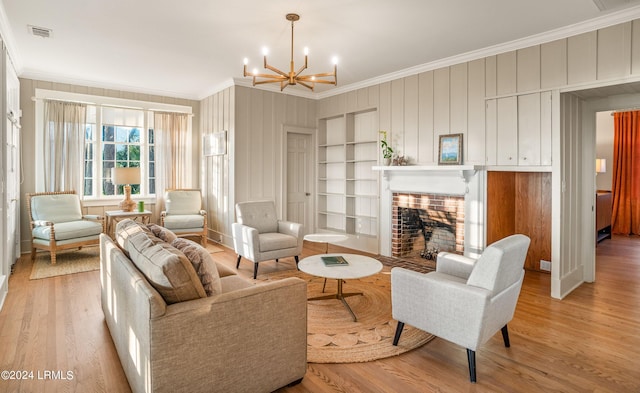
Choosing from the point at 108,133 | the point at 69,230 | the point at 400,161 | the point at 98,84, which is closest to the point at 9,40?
the point at 98,84

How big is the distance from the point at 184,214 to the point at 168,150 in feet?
4.31

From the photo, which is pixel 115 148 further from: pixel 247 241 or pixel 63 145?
pixel 247 241

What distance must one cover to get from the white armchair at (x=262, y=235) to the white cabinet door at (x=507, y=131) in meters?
2.57

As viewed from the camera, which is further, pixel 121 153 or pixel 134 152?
pixel 134 152

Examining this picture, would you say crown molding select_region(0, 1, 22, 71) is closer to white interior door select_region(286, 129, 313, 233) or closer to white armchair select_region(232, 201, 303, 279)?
white armchair select_region(232, 201, 303, 279)

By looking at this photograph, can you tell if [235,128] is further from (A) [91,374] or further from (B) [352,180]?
(A) [91,374]

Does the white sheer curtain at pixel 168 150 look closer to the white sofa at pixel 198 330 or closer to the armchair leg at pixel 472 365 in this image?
the white sofa at pixel 198 330

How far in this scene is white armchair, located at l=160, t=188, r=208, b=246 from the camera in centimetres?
576

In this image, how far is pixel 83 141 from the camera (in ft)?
19.4

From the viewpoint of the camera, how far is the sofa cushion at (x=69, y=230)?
4.80 metres

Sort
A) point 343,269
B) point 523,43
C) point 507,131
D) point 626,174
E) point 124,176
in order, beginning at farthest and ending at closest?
point 626,174, point 124,176, point 507,131, point 523,43, point 343,269

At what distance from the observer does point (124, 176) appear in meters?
5.55

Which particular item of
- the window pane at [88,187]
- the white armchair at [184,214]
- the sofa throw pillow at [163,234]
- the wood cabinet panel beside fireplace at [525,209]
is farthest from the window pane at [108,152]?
the wood cabinet panel beside fireplace at [525,209]

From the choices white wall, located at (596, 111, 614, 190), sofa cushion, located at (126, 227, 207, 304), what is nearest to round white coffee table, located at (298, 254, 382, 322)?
sofa cushion, located at (126, 227, 207, 304)
